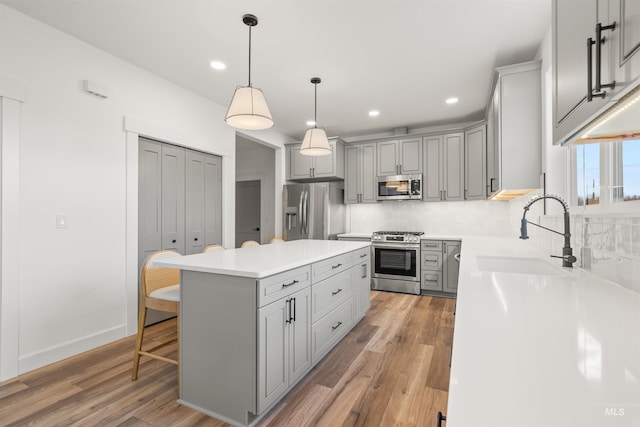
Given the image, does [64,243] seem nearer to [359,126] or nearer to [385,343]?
[385,343]

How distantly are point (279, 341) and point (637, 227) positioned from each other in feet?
5.67

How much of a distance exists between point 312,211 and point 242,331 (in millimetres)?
3356

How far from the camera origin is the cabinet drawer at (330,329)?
2230 mm

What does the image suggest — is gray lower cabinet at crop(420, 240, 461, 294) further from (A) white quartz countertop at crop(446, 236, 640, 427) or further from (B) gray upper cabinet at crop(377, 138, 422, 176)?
(A) white quartz countertop at crop(446, 236, 640, 427)

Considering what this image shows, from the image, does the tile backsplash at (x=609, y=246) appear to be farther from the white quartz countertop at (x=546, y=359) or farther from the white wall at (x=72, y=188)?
the white wall at (x=72, y=188)

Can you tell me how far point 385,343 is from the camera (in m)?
2.76

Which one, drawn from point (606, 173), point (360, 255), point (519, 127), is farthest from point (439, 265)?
point (606, 173)

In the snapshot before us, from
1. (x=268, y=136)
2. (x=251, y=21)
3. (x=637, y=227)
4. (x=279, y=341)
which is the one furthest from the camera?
(x=268, y=136)

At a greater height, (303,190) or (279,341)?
(303,190)

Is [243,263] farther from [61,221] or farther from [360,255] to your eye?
[61,221]

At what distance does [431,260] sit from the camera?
4414 mm

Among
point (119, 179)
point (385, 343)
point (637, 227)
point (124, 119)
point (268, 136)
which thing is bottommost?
point (385, 343)

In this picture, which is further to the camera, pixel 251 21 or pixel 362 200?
pixel 362 200

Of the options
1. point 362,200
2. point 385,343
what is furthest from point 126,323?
point 362,200
